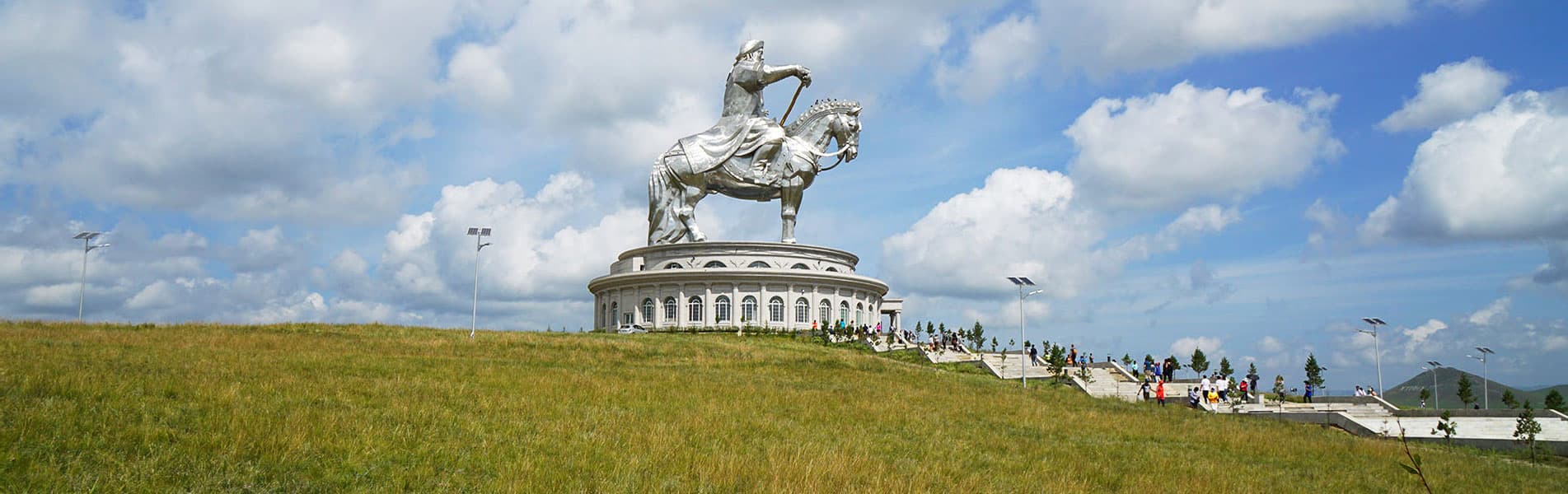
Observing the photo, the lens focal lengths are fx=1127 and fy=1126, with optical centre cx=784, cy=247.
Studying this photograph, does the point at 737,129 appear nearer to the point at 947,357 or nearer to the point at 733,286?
the point at 733,286

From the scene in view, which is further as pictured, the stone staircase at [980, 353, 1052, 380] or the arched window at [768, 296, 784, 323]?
the arched window at [768, 296, 784, 323]

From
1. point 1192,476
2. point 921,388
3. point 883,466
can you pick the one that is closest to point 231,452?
point 883,466

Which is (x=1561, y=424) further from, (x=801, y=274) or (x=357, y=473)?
(x=357, y=473)

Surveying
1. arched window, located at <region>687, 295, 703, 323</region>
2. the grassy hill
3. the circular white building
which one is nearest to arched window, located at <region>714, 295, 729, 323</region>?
the circular white building

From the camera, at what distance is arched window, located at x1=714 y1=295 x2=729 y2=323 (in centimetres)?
5159

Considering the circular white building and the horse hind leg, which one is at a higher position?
the horse hind leg

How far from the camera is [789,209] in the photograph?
178ft

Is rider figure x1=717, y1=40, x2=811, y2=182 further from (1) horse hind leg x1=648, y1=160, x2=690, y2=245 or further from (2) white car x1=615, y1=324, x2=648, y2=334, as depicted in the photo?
(2) white car x1=615, y1=324, x2=648, y2=334

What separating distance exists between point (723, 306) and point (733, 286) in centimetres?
107

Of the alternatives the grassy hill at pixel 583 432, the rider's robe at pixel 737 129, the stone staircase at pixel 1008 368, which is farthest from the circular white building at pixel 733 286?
the grassy hill at pixel 583 432

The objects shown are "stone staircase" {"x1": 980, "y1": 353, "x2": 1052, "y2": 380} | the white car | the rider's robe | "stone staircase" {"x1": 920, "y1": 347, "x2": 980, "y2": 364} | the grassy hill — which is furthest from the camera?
the rider's robe

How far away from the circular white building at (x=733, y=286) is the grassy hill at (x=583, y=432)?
2160cm

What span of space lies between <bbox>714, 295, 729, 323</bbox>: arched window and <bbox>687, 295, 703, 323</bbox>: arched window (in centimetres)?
78

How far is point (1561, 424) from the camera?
31.4 metres
